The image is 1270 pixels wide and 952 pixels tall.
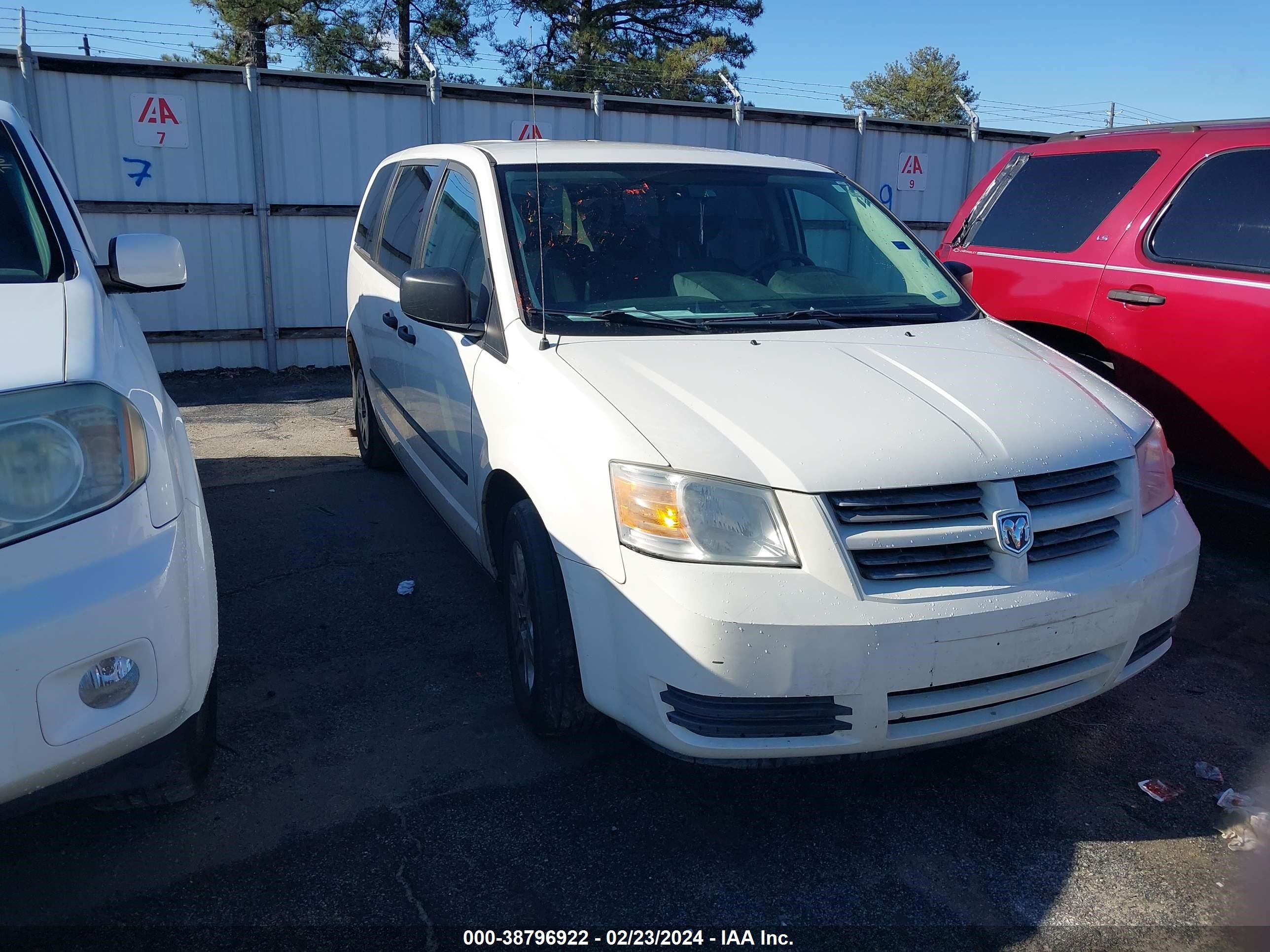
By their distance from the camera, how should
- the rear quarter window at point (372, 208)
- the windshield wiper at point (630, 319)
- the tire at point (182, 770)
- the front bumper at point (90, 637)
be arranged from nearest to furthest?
the front bumper at point (90, 637)
the tire at point (182, 770)
the windshield wiper at point (630, 319)
the rear quarter window at point (372, 208)

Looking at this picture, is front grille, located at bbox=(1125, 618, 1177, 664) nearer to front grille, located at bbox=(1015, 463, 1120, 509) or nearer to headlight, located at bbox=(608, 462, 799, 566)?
front grille, located at bbox=(1015, 463, 1120, 509)

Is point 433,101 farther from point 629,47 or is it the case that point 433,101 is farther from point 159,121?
point 629,47

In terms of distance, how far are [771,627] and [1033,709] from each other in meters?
0.83

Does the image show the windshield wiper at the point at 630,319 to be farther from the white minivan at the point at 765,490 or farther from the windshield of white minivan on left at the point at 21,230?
the windshield of white minivan on left at the point at 21,230

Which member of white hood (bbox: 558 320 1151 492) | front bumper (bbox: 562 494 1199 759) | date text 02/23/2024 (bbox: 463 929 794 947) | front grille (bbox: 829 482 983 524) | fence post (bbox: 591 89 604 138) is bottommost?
date text 02/23/2024 (bbox: 463 929 794 947)

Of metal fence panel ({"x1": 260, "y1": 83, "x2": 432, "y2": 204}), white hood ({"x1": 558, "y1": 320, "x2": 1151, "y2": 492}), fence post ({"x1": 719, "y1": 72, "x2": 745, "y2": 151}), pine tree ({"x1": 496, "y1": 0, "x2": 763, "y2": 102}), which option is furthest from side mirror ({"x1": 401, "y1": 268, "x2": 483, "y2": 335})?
pine tree ({"x1": 496, "y1": 0, "x2": 763, "y2": 102})

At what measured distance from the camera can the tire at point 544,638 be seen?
281 centimetres

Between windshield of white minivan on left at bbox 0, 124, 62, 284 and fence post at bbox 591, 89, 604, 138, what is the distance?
7.04 meters

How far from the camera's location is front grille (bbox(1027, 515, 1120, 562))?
8.59 ft

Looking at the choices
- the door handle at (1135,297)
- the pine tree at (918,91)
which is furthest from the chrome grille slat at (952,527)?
the pine tree at (918,91)

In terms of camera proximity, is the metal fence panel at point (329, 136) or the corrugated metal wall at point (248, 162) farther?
the metal fence panel at point (329, 136)

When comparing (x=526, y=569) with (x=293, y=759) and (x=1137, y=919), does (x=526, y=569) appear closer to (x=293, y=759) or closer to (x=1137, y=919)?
(x=293, y=759)

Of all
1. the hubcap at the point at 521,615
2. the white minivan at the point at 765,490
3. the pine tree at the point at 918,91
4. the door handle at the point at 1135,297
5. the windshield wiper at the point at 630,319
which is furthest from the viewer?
the pine tree at the point at 918,91

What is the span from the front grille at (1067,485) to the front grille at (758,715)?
748mm
